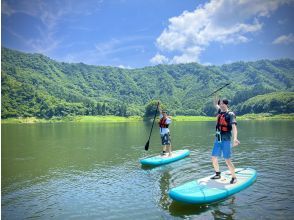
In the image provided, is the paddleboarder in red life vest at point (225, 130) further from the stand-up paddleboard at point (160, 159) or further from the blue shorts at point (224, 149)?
the stand-up paddleboard at point (160, 159)

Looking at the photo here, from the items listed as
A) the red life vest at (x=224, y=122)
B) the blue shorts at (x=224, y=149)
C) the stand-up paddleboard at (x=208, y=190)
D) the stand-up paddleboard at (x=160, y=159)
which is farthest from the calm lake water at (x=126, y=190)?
the red life vest at (x=224, y=122)

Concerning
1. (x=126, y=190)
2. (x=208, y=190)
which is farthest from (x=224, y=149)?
(x=126, y=190)

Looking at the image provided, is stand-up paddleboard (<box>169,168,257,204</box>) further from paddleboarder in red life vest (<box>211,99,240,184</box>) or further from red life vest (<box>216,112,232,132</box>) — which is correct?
red life vest (<box>216,112,232,132</box>)

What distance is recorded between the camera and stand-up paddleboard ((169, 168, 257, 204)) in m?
13.3

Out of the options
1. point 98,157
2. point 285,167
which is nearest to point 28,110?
point 98,157

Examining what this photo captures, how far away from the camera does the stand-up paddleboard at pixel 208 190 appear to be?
1326 cm

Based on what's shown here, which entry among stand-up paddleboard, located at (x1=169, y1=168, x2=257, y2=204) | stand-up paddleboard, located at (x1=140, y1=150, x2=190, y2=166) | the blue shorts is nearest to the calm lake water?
stand-up paddleboard, located at (x1=169, y1=168, x2=257, y2=204)

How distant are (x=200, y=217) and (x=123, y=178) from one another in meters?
8.05

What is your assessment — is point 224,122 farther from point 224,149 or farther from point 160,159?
point 160,159

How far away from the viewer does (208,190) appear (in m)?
13.9

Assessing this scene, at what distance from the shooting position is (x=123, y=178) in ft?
64.5

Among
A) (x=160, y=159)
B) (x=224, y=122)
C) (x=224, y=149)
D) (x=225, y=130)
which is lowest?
(x=160, y=159)

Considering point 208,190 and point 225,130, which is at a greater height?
point 225,130

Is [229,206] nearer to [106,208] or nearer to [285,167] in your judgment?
[106,208]
